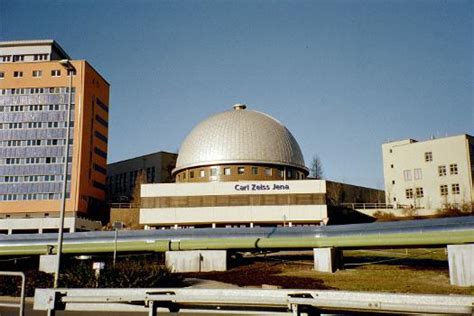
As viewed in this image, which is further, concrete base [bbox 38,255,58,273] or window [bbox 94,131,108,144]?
window [bbox 94,131,108,144]

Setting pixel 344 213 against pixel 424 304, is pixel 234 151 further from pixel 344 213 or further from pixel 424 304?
pixel 424 304

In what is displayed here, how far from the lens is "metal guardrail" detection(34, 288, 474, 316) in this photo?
15.6 feet

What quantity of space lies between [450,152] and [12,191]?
7956 cm

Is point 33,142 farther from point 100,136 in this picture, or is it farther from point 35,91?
point 100,136

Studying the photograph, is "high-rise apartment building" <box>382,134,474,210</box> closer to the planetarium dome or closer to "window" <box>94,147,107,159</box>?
the planetarium dome

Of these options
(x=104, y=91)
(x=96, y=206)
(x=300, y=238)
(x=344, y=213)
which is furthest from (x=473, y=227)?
(x=104, y=91)

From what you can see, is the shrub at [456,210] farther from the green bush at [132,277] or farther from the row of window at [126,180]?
the row of window at [126,180]

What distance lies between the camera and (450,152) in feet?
276

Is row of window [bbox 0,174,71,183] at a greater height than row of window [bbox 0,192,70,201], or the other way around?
row of window [bbox 0,174,71,183]

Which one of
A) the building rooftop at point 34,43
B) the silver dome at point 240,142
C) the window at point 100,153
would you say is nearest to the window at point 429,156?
the silver dome at point 240,142

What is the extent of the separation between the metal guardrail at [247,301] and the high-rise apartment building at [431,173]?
8355 centimetres

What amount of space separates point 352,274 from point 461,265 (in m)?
7.46

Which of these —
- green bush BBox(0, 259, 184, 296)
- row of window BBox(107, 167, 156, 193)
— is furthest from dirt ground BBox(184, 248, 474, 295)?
row of window BBox(107, 167, 156, 193)

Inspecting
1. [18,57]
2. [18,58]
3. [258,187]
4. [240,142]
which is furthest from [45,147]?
[258,187]
